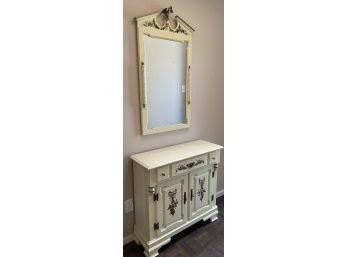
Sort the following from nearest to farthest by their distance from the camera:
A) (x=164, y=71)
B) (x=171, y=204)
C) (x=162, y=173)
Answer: (x=162, y=173) < (x=171, y=204) < (x=164, y=71)

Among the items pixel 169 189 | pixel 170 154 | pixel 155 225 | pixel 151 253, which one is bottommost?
pixel 151 253

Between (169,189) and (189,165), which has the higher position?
(189,165)

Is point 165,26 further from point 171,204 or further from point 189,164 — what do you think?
point 171,204

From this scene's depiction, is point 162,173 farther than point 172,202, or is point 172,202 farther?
point 172,202

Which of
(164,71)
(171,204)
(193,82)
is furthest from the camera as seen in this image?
(193,82)

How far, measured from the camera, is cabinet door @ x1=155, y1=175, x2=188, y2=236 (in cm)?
167

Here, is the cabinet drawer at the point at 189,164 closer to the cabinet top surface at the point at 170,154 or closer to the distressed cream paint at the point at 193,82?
the cabinet top surface at the point at 170,154

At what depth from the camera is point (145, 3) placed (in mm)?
1636

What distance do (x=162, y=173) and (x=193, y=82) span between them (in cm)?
96

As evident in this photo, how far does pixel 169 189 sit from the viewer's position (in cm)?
169

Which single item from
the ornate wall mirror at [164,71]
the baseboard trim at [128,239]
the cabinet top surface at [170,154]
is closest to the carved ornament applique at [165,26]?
the ornate wall mirror at [164,71]

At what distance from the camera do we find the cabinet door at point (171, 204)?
167cm

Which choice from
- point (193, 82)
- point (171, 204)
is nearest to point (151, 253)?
point (171, 204)
